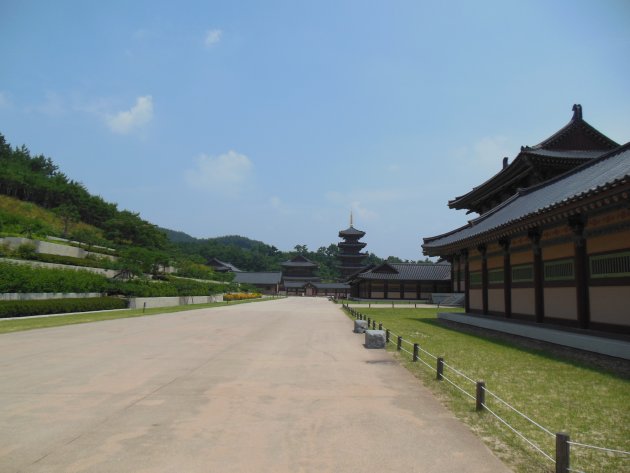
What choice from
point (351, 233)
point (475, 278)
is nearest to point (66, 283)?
point (475, 278)

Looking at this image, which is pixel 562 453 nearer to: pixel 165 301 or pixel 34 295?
pixel 34 295

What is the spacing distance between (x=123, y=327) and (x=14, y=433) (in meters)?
14.6

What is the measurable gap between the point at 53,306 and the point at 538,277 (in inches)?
989

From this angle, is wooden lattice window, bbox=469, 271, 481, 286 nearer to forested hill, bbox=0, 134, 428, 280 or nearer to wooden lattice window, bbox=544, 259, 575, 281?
wooden lattice window, bbox=544, 259, 575, 281

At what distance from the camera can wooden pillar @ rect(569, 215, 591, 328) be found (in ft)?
40.2

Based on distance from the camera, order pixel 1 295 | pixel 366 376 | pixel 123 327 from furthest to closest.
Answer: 1. pixel 1 295
2. pixel 123 327
3. pixel 366 376

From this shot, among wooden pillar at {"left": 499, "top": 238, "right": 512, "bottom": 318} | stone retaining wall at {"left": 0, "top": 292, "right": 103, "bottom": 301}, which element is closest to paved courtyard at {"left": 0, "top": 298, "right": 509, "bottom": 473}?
wooden pillar at {"left": 499, "top": 238, "right": 512, "bottom": 318}

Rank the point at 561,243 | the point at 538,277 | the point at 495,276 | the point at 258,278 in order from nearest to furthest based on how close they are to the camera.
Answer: the point at 561,243 → the point at 538,277 → the point at 495,276 → the point at 258,278

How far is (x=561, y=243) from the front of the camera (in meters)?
13.5

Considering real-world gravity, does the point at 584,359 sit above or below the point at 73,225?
below

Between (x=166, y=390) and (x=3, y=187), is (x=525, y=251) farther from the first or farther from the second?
(x=3, y=187)

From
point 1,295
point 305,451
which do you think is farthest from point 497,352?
point 1,295

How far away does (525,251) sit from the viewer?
16141 mm

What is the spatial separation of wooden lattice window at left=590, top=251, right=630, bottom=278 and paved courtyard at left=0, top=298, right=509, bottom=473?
6.55 m
